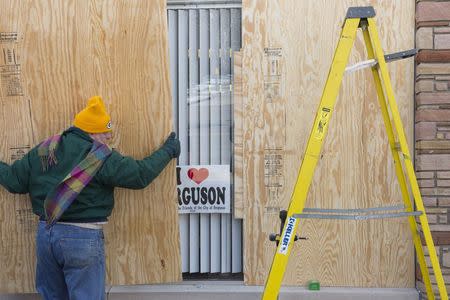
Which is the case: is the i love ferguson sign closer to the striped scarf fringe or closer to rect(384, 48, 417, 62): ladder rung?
the striped scarf fringe

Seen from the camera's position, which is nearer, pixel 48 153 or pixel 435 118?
pixel 48 153

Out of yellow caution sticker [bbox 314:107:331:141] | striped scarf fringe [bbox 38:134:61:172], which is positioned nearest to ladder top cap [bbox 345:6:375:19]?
yellow caution sticker [bbox 314:107:331:141]

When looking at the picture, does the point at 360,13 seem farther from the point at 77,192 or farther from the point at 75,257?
the point at 75,257

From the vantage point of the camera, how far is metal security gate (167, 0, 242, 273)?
4.61m

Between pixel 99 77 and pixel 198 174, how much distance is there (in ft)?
3.53

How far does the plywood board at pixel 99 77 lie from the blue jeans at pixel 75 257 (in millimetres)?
595

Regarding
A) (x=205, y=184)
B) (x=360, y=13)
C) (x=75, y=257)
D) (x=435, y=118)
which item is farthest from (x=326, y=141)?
(x=75, y=257)

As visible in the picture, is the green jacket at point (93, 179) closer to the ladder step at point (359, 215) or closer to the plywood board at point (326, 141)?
the plywood board at point (326, 141)

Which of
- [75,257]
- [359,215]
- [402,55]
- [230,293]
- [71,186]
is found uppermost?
[402,55]

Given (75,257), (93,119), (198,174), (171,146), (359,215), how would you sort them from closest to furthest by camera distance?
(359,215) → (75,257) → (93,119) → (171,146) → (198,174)

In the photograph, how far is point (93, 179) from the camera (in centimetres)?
377

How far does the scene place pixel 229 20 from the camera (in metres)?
4.60

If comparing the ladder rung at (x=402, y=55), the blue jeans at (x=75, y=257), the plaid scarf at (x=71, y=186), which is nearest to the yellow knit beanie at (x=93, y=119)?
the plaid scarf at (x=71, y=186)

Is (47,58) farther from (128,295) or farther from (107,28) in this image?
(128,295)
